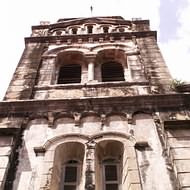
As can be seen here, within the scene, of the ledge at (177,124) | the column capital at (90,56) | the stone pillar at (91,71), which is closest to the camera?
the ledge at (177,124)

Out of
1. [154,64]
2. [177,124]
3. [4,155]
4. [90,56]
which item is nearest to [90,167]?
[4,155]

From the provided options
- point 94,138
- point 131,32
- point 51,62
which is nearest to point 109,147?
point 94,138

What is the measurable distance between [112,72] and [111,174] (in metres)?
5.63

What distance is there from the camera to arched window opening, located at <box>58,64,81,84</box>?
1216cm

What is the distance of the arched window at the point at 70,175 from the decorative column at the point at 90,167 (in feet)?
1.55

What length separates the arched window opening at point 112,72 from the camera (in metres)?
12.2

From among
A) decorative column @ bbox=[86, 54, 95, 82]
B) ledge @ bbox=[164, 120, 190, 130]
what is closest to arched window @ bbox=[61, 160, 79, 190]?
ledge @ bbox=[164, 120, 190, 130]

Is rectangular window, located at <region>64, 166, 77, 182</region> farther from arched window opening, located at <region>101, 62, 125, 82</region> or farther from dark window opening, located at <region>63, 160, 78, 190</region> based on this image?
arched window opening, located at <region>101, 62, 125, 82</region>

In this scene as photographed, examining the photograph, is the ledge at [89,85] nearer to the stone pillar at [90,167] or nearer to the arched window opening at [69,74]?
the arched window opening at [69,74]

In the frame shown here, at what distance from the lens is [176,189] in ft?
22.1

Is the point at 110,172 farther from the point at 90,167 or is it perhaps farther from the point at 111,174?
the point at 90,167

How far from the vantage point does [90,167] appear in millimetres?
7520

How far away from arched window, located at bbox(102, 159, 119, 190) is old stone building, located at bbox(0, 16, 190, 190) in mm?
23

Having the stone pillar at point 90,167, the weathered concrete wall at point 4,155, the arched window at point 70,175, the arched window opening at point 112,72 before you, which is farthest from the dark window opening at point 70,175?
the arched window opening at point 112,72
